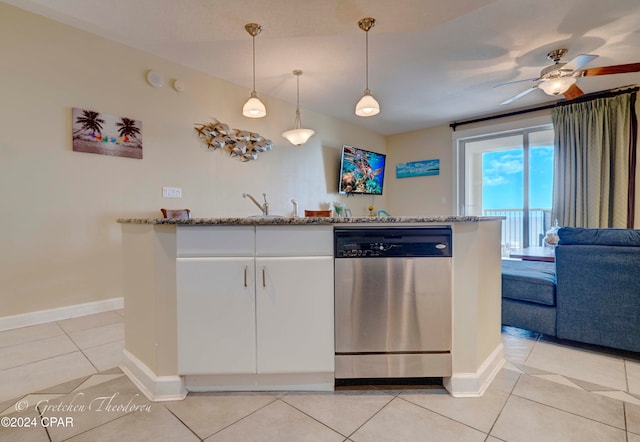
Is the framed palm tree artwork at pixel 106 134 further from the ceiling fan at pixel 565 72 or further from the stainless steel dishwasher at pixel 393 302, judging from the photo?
the ceiling fan at pixel 565 72

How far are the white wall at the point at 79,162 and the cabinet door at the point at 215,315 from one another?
1.99m

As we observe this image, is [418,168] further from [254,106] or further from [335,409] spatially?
[335,409]

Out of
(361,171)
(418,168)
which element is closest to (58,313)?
(361,171)

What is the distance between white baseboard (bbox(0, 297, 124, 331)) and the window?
17.3 ft

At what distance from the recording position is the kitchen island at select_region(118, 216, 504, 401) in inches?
58.2

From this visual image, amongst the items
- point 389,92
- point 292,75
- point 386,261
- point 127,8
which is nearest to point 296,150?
point 292,75

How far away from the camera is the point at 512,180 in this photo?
17.0ft

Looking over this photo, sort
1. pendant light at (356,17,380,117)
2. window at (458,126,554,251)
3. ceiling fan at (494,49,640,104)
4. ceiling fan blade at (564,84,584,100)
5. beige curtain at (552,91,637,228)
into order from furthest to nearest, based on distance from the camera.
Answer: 1. window at (458,126,554,251)
2. beige curtain at (552,91,637,228)
3. ceiling fan blade at (564,84,584,100)
4. ceiling fan at (494,49,640,104)
5. pendant light at (356,17,380,117)

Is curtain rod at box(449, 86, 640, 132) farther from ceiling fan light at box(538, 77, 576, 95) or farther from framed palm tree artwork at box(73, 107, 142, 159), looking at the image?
framed palm tree artwork at box(73, 107, 142, 159)

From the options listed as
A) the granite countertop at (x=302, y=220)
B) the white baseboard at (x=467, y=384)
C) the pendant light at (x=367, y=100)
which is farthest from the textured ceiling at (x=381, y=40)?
the white baseboard at (x=467, y=384)

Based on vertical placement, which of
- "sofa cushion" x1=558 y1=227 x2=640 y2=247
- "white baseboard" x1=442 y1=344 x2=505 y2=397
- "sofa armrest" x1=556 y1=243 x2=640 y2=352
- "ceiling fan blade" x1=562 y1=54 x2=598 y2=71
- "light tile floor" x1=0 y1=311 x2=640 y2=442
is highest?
"ceiling fan blade" x1=562 y1=54 x2=598 y2=71

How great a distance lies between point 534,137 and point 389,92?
273cm

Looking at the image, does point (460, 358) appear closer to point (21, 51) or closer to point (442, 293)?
point (442, 293)

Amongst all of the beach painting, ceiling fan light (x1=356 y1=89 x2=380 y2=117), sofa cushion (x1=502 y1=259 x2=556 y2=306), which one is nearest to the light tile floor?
sofa cushion (x1=502 y1=259 x2=556 y2=306)
